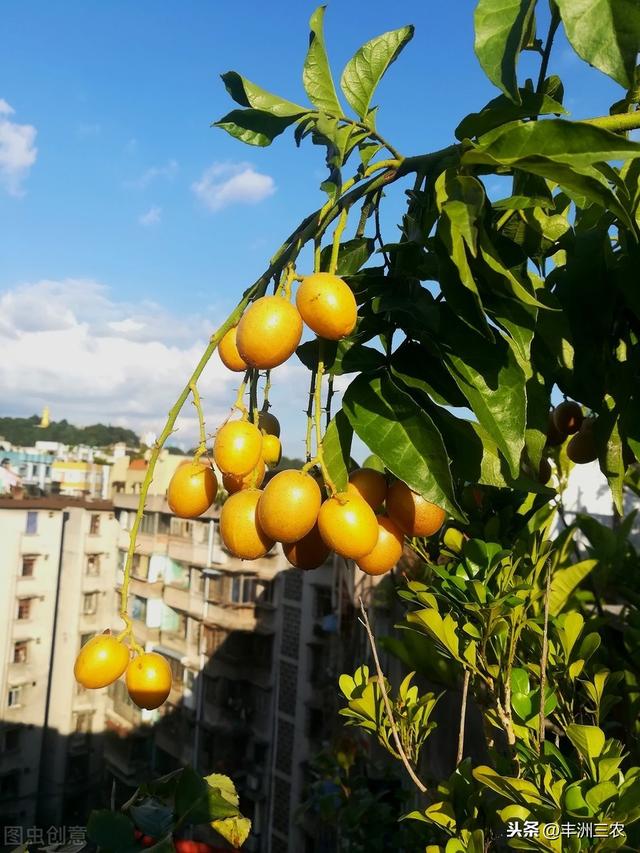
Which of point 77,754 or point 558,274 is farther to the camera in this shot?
point 77,754

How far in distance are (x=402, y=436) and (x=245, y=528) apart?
20 centimetres

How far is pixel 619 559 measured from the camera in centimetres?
179

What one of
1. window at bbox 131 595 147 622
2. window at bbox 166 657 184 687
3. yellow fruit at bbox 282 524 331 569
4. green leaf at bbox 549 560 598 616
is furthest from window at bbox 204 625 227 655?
yellow fruit at bbox 282 524 331 569

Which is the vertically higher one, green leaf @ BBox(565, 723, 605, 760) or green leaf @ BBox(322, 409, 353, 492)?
green leaf @ BBox(322, 409, 353, 492)

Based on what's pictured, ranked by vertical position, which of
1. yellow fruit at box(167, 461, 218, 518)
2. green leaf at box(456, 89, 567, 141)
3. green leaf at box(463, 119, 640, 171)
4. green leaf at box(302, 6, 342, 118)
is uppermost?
green leaf at box(302, 6, 342, 118)

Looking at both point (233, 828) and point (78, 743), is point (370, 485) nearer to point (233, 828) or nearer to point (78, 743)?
point (233, 828)

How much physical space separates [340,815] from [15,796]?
1588 centimetres

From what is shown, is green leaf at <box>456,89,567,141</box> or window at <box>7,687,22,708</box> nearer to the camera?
green leaf at <box>456,89,567,141</box>

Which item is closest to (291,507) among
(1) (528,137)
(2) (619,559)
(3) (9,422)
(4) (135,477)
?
(1) (528,137)

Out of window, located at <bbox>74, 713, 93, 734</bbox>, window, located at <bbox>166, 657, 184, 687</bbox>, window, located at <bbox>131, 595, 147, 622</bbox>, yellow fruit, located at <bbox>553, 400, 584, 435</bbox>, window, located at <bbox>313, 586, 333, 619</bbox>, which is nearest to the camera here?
yellow fruit, located at <bbox>553, 400, 584, 435</bbox>

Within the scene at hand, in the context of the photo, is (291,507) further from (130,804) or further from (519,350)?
(130,804)

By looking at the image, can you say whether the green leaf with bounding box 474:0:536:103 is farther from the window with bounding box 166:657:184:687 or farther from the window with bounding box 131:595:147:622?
the window with bounding box 131:595:147:622

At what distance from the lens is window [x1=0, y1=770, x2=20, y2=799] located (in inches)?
582

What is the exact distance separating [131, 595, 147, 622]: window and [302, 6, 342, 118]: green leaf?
16.2 m
